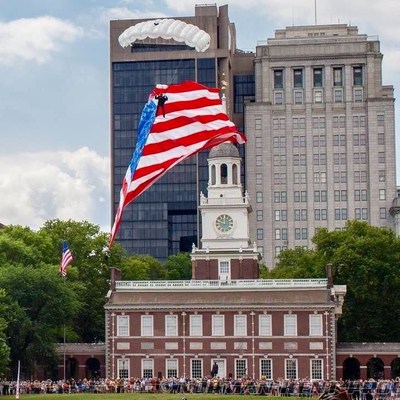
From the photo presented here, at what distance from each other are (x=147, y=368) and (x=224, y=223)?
1446cm

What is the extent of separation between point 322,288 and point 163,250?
88072 millimetres

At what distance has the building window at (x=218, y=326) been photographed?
96750mm

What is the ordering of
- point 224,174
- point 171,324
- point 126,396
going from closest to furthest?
point 126,396 → point 171,324 → point 224,174

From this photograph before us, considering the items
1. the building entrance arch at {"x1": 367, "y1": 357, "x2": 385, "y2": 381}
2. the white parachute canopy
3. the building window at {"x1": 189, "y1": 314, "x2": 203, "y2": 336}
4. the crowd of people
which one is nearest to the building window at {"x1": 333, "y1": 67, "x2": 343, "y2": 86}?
the white parachute canopy

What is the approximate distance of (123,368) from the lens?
318ft

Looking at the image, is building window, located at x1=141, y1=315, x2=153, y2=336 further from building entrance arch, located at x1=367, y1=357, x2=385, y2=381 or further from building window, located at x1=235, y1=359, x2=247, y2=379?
building entrance arch, located at x1=367, y1=357, x2=385, y2=381

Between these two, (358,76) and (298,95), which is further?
(298,95)

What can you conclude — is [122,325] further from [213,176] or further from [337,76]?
[337,76]

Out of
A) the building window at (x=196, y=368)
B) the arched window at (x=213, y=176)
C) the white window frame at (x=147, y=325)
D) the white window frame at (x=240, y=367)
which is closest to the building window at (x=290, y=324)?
the white window frame at (x=240, y=367)

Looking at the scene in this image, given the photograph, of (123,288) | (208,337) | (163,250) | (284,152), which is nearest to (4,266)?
(123,288)

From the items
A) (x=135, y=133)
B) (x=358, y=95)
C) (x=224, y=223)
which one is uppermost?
(x=358, y=95)

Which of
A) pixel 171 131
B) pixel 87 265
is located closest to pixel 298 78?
pixel 87 265

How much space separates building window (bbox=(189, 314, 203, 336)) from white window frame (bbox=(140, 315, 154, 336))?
3.04 m

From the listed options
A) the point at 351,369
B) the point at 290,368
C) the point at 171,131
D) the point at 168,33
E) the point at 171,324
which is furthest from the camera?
the point at 168,33
